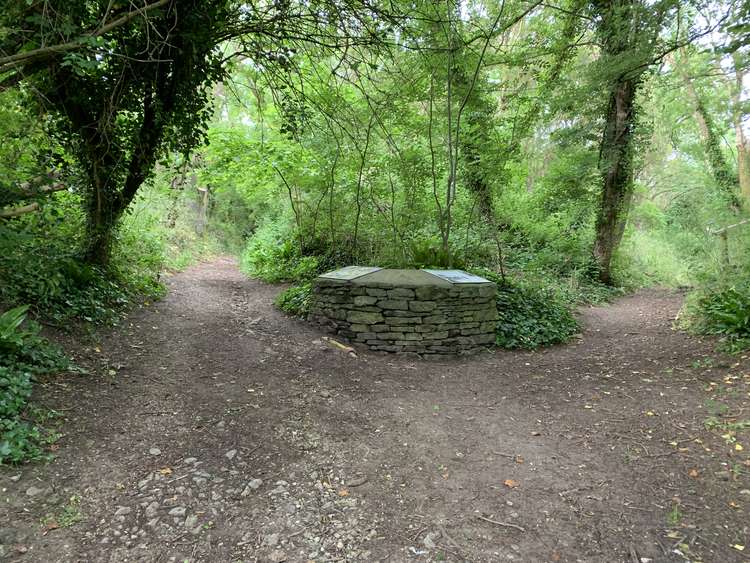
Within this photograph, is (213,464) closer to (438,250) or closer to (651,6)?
(438,250)

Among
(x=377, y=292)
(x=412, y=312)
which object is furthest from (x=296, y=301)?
(x=412, y=312)

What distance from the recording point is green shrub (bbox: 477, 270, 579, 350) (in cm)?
585

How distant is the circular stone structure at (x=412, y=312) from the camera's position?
539 cm

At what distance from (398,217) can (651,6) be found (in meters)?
4.67

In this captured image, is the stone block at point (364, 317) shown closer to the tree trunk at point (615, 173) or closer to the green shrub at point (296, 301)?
the green shrub at point (296, 301)

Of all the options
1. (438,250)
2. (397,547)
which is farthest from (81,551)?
(438,250)

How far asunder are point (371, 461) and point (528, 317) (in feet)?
13.8

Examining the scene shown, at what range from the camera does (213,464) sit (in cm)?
267

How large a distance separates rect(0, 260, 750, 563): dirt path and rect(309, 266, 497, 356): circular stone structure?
0.54 meters

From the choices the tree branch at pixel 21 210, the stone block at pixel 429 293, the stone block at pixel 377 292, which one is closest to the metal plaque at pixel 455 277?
the stone block at pixel 429 293

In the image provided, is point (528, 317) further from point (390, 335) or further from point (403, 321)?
point (390, 335)

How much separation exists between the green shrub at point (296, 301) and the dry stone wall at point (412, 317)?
2.67 feet

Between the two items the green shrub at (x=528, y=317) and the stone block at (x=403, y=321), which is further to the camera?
the green shrub at (x=528, y=317)

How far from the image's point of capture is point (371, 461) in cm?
290
